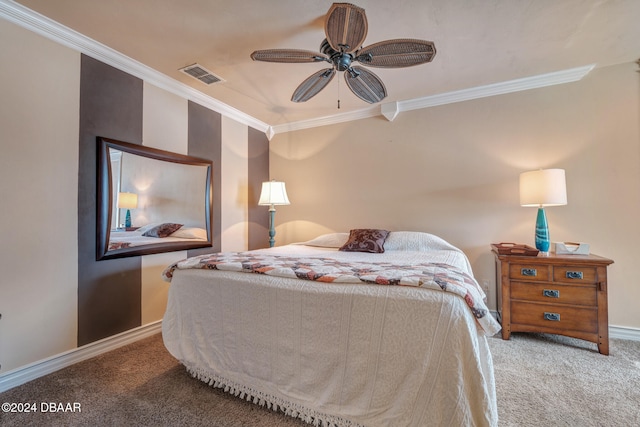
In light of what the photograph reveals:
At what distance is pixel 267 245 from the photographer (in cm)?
395

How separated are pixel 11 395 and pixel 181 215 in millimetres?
1620

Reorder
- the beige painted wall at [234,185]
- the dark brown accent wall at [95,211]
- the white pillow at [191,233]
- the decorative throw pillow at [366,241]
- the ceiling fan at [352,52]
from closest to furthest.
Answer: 1. the ceiling fan at [352,52]
2. the dark brown accent wall at [95,211]
3. the decorative throw pillow at [366,241]
4. the white pillow at [191,233]
5. the beige painted wall at [234,185]

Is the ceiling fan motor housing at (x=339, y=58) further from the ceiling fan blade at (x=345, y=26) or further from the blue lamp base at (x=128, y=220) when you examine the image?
the blue lamp base at (x=128, y=220)

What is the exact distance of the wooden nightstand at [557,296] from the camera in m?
2.03

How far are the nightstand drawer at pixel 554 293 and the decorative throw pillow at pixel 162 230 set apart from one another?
317 cm

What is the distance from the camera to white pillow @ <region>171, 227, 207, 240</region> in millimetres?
2707

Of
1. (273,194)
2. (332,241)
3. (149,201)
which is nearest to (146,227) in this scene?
(149,201)

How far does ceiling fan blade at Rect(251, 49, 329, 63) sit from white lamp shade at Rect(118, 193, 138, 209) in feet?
5.17

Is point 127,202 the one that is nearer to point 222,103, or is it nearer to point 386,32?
point 222,103

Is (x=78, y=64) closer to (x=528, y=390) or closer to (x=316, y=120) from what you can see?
(x=316, y=120)

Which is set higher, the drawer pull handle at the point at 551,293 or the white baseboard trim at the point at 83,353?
the drawer pull handle at the point at 551,293

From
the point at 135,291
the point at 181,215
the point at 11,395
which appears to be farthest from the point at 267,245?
the point at 11,395

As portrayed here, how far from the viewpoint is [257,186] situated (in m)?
3.76

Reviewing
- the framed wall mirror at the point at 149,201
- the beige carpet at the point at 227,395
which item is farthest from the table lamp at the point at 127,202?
the beige carpet at the point at 227,395
